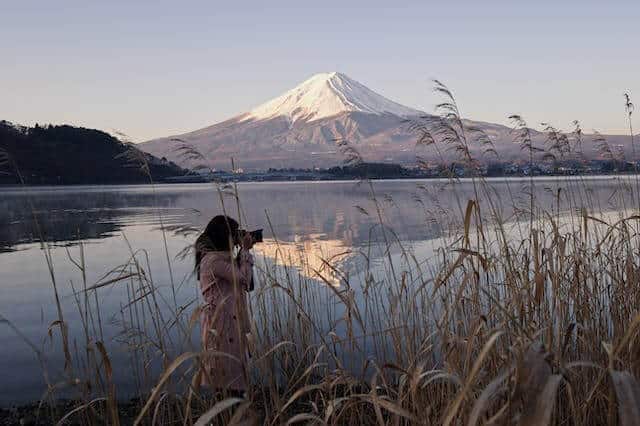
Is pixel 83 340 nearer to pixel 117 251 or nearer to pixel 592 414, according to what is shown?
pixel 592 414

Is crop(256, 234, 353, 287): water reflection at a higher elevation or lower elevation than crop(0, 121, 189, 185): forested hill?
lower

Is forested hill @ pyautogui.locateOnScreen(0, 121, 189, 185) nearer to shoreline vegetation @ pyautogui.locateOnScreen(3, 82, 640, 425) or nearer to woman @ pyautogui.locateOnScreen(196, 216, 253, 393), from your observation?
woman @ pyautogui.locateOnScreen(196, 216, 253, 393)

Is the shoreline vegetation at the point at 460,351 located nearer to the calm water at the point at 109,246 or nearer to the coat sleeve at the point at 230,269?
the coat sleeve at the point at 230,269

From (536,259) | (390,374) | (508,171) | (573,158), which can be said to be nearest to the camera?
(536,259)

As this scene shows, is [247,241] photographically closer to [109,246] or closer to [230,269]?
[230,269]

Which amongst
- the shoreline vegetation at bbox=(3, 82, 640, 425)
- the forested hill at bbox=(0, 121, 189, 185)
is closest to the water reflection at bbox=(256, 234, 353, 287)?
the shoreline vegetation at bbox=(3, 82, 640, 425)

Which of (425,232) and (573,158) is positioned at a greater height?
(573,158)

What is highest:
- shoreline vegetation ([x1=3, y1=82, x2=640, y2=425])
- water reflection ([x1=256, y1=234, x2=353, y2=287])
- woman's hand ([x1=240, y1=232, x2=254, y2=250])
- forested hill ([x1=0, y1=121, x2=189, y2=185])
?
forested hill ([x1=0, y1=121, x2=189, y2=185])

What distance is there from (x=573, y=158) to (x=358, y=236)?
1200 cm

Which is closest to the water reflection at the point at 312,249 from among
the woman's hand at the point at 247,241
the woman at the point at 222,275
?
the woman at the point at 222,275

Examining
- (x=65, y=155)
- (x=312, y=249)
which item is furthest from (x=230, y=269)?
(x=65, y=155)

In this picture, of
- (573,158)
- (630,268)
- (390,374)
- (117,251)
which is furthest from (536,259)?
(117,251)

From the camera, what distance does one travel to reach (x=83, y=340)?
726 centimetres

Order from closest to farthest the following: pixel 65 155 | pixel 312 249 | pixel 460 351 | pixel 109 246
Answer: pixel 460 351, pixel 312 249, pixel 109 246, pixel 65 155
